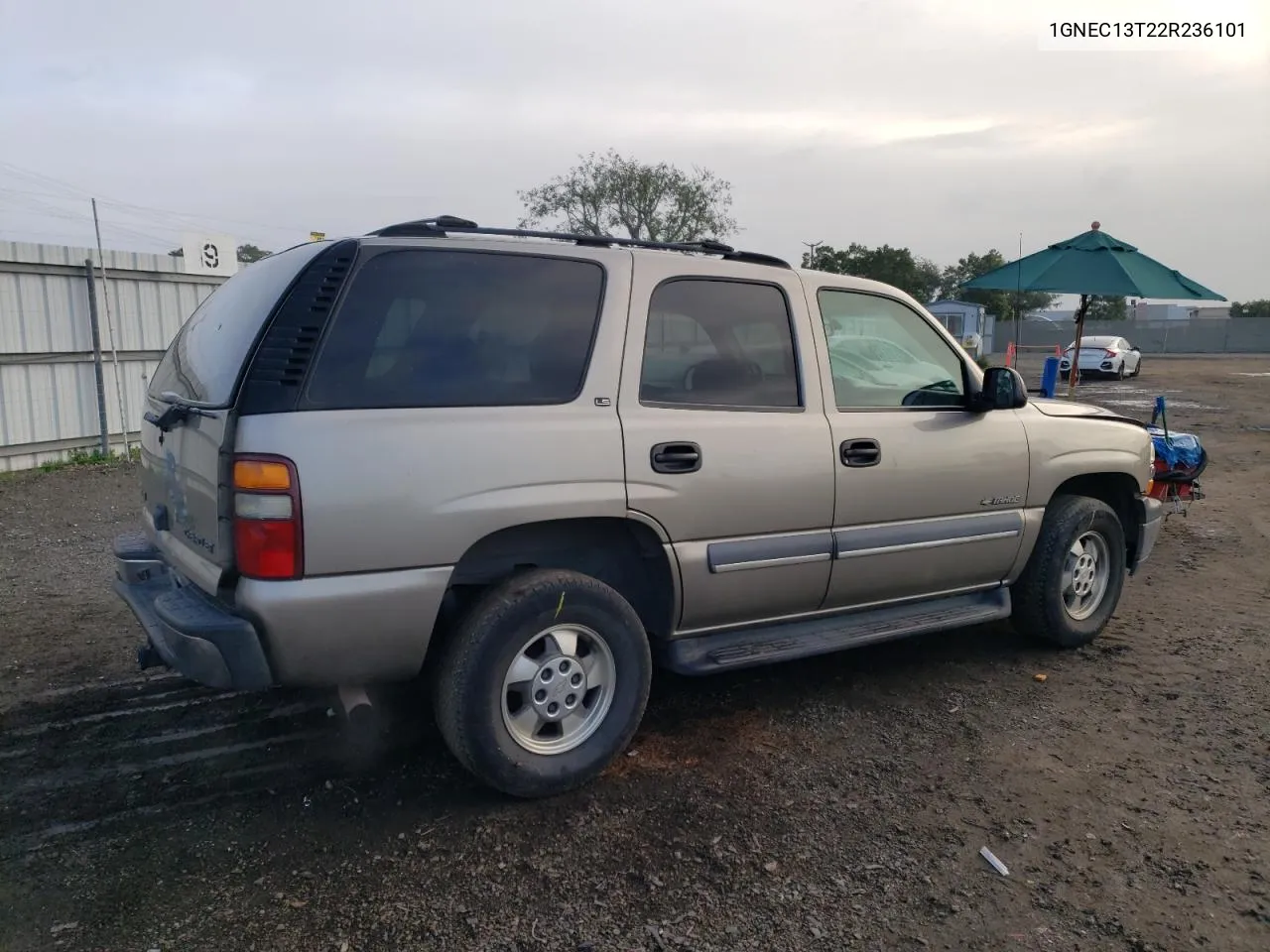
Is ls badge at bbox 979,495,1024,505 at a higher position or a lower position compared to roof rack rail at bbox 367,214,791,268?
lower

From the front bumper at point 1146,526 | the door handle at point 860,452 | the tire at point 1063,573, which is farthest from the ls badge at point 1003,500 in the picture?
the front bumper at point 1146,526

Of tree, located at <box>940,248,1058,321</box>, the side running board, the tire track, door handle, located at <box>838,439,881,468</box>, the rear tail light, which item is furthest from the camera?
tree, located at <box>940,248,1058,321</box>

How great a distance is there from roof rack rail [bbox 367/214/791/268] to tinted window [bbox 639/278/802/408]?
7.8 inches

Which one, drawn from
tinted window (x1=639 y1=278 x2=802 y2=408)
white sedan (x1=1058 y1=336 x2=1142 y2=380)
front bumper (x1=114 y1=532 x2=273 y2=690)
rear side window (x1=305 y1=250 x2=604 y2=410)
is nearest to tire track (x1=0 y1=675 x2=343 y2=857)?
front bumper (x1=114 y1=532 x2=273 y2=690)

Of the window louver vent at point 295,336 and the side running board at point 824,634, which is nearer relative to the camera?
the window louver vent at point 295,336

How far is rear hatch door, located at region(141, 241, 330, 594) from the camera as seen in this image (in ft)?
9.89

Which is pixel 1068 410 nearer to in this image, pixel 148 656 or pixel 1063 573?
pixel 1063 573

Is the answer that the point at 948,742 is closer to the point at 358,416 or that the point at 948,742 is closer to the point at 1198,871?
the point at 1198,871

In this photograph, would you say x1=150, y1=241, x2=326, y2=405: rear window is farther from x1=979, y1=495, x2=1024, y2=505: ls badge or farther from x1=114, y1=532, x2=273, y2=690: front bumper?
x1=979, y1=495, x2=1024, y2=505: ls badge

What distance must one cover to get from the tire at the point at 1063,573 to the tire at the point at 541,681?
7.71ft

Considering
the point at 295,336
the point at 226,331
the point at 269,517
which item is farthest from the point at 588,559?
the point at 226,331

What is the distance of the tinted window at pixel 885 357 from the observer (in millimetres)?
4188

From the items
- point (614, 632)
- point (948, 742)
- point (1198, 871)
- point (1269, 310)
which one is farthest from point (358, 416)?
point (1269, 310)

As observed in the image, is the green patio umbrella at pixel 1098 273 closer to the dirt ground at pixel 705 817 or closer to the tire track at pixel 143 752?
the dirt ground at pixel 705 817
